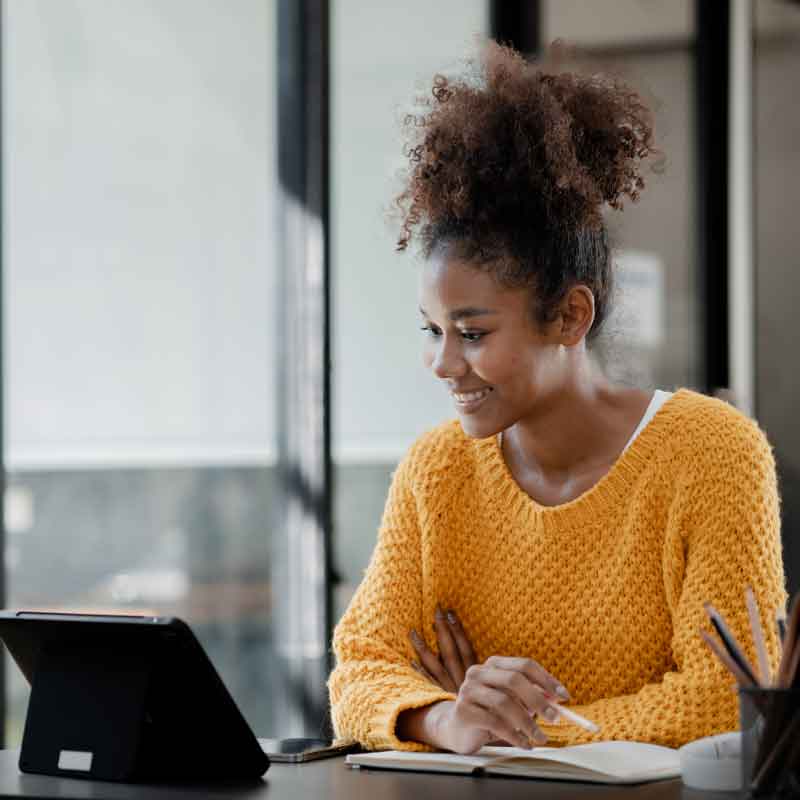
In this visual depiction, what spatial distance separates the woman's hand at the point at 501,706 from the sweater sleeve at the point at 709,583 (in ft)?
0.48

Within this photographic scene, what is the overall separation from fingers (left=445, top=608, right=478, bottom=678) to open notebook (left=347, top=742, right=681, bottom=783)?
319 mm

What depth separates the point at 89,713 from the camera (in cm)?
184

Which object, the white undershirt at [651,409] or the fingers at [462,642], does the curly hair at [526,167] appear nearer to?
the white undershirt at [651,409]

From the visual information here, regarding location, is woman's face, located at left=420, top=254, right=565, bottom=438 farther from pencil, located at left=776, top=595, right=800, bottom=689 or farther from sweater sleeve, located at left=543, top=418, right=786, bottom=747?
pencil, located at left=776, top=595, right=800, bottom=689

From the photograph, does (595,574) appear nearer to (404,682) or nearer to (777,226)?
(404,682)

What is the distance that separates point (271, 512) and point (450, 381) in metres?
1.82

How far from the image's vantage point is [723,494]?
6.91 ft

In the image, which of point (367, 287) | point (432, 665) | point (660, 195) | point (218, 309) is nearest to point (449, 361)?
point (432, 665)

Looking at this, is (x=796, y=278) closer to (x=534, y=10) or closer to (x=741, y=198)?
(x=741, y=198)

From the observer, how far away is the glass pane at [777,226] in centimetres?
520

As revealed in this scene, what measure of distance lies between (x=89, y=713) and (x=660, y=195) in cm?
345

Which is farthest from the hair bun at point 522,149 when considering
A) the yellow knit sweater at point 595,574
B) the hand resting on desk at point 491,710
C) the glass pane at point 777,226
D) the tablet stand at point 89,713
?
the glass pane at point 777,226

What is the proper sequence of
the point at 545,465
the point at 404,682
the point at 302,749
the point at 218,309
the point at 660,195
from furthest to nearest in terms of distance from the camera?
the point at 660,195, the point at 218,309, the point at 545,465, the point at 404,682, the point at 302,749

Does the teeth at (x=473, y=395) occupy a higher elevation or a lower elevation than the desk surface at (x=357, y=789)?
higher
